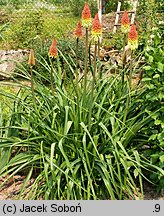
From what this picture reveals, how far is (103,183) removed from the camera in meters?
3.26

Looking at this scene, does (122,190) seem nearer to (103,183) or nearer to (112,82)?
(103,183)

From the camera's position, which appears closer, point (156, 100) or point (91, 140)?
point (91, 140)

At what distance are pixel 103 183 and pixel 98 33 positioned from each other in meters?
1.19

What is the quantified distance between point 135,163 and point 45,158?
0.72 m

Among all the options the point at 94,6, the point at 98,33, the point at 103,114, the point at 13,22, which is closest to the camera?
the point at 98,33

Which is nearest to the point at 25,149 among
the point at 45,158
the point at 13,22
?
the point at 45,158

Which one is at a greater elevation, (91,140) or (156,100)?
(156,100)

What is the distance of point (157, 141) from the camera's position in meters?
3.24
